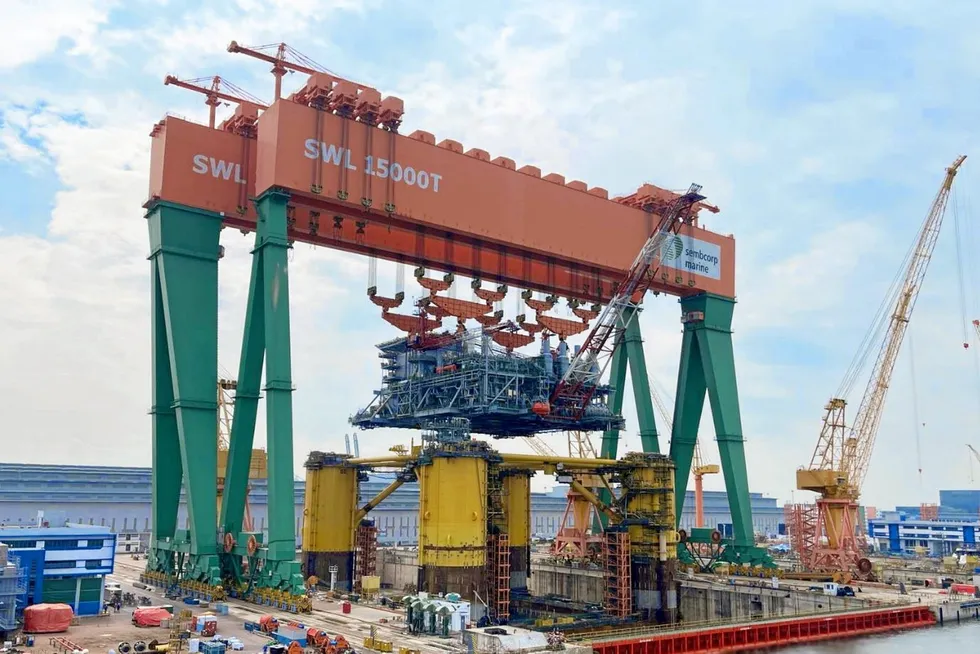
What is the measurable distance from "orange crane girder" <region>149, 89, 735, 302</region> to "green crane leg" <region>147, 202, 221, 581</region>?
2.07 metres

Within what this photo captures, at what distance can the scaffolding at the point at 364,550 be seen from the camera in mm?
60500

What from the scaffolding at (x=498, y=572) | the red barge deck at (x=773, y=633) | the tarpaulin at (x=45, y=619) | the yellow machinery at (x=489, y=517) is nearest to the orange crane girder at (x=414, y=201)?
the yellow machinery at (x=489, y=517)

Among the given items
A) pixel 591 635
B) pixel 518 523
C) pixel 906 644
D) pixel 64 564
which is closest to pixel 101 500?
pixel 518 523

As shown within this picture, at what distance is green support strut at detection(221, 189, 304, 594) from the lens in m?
42.9

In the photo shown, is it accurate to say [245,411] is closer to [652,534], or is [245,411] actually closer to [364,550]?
[364,550]

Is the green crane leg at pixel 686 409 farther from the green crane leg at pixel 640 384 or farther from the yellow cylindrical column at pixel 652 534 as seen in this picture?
the yellow cylindrical column at pixel 652 534

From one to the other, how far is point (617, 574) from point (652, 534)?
3327 mm

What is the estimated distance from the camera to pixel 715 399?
207 feet

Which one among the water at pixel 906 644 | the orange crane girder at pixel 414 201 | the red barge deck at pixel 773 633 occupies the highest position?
the orange crane girder at pixel 414 201

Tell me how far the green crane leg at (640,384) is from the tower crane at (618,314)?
142cm

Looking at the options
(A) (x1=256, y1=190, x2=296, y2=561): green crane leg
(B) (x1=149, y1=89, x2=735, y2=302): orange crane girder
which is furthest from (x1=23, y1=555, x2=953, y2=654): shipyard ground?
(B) (x1=149, y1=89, x2=735, y2=302): orange crane girder

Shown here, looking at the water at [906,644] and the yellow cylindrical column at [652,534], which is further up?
the yellow cylindrical column at [652,534]

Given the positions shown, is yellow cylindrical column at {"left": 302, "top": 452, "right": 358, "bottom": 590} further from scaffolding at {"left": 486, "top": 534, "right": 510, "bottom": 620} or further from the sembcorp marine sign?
the sembcorp marine sign

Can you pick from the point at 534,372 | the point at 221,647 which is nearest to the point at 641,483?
the point at 534,372
